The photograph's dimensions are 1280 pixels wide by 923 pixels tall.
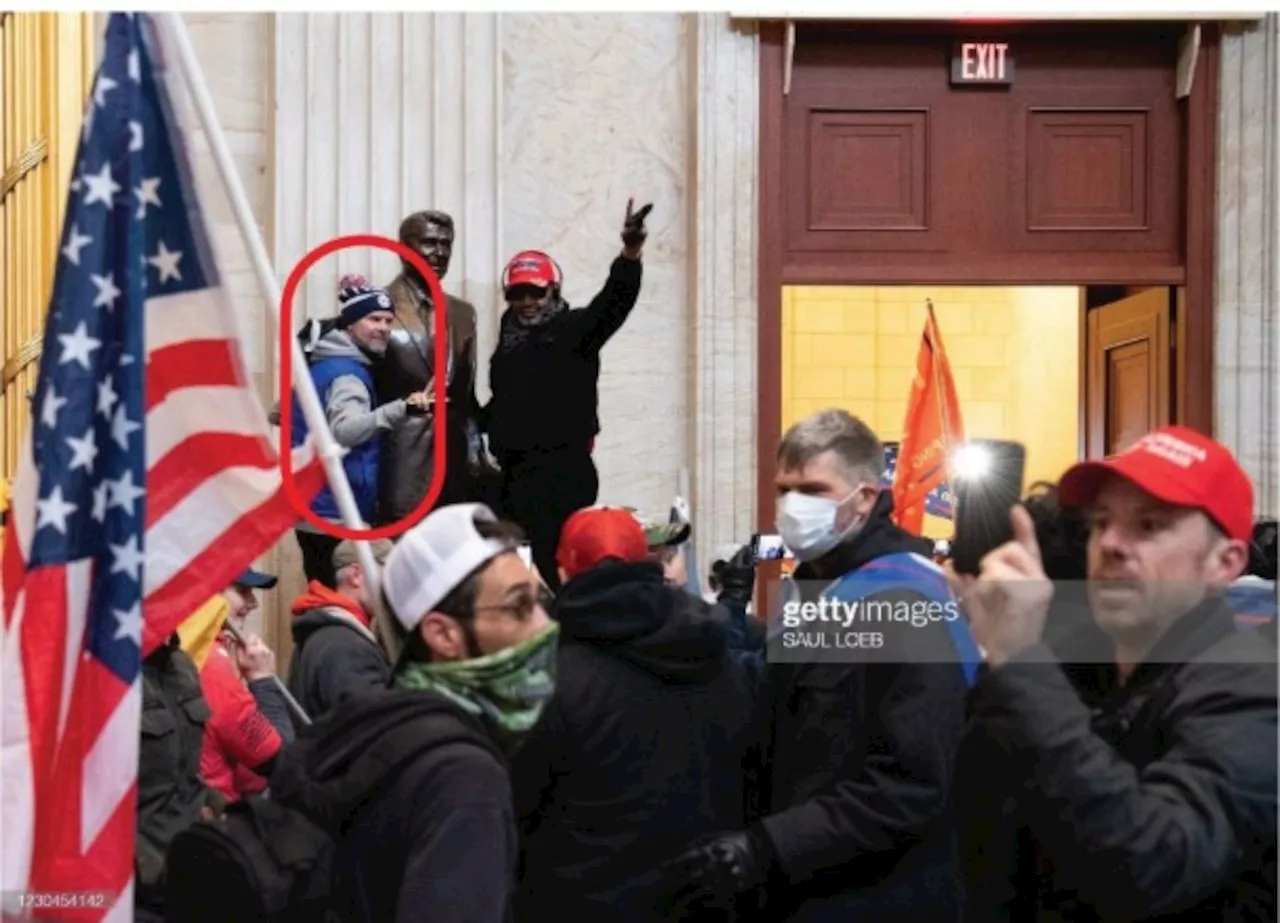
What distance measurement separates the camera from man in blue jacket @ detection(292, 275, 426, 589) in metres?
8.75

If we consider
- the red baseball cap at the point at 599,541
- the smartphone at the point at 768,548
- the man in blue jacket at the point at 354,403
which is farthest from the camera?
the smartphone at the point at 768,548

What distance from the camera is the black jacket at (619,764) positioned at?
5.34m

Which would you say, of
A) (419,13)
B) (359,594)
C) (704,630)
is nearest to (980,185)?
(419,13)

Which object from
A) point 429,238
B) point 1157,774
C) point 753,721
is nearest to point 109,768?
point 753,721

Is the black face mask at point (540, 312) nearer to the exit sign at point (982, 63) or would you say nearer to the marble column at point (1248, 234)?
the exit sign at point (982, 63)

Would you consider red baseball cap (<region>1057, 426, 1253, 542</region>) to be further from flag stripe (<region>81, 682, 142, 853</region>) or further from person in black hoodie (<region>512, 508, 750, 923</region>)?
flag stripe (<region>81, 682, 142, 853</region>)

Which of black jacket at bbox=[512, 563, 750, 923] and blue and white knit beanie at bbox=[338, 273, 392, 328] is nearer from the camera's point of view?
black jacket at bbox=[512, 563, 750, 923]

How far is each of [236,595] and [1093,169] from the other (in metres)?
5.78

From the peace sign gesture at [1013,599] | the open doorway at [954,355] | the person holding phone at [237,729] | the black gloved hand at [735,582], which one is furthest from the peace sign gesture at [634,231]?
the open doorway at [954,355]

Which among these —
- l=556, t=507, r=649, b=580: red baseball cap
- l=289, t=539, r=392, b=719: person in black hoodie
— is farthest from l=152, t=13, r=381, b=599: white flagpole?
l=289, t=539, r=392, b=719: person in black hoodie

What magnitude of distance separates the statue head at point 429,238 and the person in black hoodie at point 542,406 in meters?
0.79

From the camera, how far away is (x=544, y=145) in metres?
11.2

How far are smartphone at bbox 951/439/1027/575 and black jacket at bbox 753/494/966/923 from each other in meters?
0.33

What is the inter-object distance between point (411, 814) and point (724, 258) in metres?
7.61
